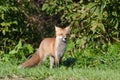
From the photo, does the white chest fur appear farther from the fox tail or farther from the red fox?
the fox tail

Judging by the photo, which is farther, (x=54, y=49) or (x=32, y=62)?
(x=32, y=62)

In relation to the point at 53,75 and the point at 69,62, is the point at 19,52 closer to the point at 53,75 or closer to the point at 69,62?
the point at 69,62

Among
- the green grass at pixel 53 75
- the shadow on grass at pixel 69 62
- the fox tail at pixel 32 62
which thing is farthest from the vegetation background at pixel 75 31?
the green grass at pixel 53 75

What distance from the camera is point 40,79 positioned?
9406 millimetres

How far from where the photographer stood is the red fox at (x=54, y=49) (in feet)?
36.9

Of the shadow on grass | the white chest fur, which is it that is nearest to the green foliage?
the shadow on grass

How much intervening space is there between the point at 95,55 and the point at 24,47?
2167mm

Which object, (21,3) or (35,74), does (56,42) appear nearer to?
(35,74)

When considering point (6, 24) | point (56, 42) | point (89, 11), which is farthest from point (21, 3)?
point (56, 42)

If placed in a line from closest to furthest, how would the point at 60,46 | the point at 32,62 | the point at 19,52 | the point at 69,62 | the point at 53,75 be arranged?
the point at 53,75 < the point at 60,46 < the point at 32,62 < the point at 69,62 < the point at 19,52

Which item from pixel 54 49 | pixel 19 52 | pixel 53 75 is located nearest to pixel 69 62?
pixel 54 49

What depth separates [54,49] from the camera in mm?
11430

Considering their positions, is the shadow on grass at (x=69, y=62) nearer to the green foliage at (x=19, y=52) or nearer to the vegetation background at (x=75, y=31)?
the vegetation background at (x=75, y=31)

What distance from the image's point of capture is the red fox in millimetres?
11234
